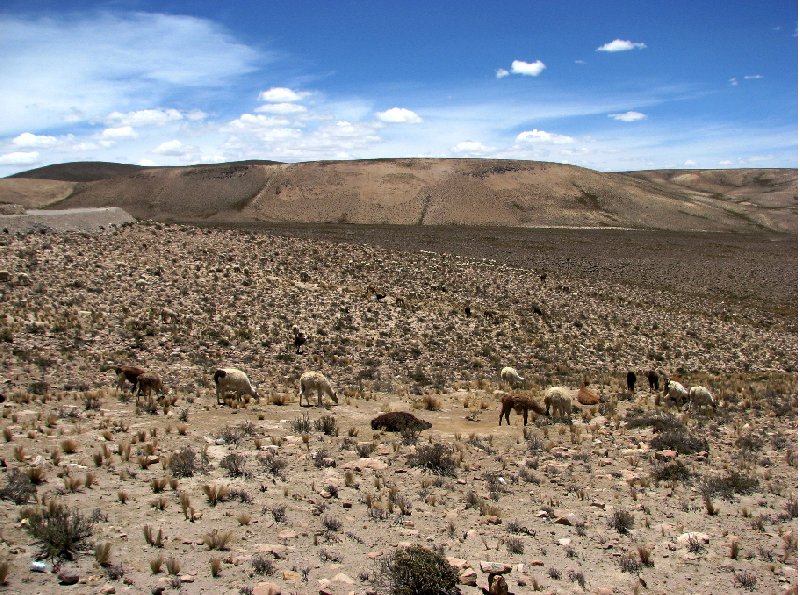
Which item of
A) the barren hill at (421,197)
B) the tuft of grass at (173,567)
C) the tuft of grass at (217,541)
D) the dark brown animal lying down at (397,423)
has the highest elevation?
the barren hill at (421,197)

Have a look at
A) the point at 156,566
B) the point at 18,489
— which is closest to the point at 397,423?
the point at 156,566

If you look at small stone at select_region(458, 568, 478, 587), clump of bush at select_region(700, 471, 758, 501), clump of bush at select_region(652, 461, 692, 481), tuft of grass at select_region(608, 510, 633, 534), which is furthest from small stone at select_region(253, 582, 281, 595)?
clump of bush at select_region(652, 461, 692, 481)

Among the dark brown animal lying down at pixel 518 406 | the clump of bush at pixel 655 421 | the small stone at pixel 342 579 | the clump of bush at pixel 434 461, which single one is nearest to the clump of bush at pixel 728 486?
the clump of bush at pixel 655 421

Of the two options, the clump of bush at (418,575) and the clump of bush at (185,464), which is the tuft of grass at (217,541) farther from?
the clump of bush at (185,464)

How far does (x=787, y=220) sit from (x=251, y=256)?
15017 centimetres

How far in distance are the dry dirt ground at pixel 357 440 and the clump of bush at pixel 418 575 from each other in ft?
0.87

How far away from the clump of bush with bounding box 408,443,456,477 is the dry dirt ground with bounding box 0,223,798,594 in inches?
2.4

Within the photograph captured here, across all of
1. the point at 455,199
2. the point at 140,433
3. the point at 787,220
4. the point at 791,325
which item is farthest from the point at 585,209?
the point at 140,433

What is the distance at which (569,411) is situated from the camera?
1739 cm

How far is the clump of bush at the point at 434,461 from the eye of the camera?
1227cm

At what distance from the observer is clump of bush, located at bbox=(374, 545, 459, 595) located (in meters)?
7.71

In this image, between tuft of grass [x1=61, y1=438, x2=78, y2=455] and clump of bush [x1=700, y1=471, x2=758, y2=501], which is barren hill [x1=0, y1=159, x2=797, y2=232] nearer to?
clump of bush [x1=700, y1=471, x2=758, y2=501]

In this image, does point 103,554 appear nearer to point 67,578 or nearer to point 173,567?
point 67,578

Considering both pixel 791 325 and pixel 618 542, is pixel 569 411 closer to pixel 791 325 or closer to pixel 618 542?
pixel 618 542
